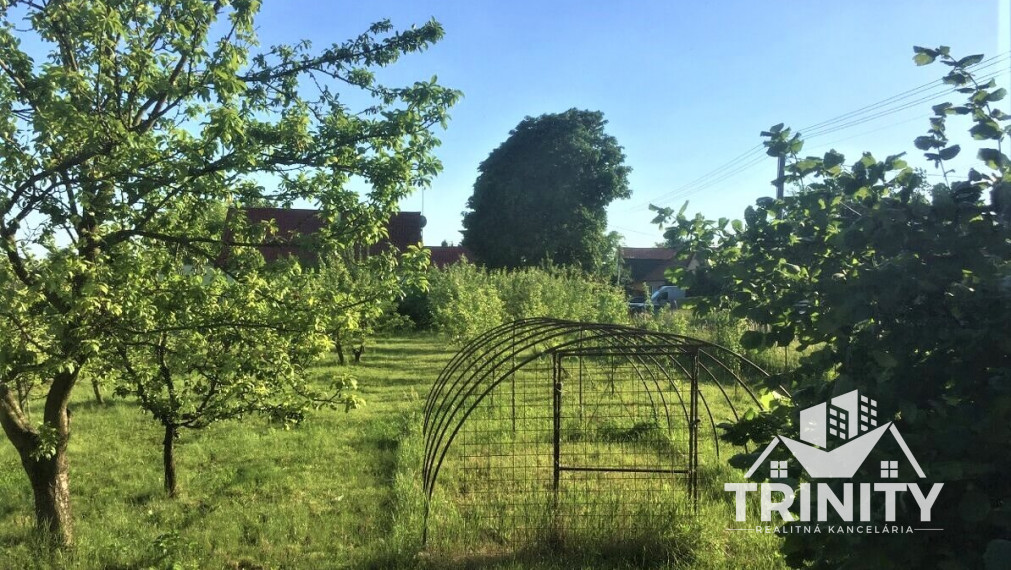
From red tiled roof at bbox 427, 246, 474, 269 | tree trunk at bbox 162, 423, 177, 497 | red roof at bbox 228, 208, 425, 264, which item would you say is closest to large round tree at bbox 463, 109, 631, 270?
red roof at bbox 228, 208, 425, 264

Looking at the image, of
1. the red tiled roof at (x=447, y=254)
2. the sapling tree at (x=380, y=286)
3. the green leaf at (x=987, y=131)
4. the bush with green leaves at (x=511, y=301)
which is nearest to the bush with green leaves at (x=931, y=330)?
the green leaf at (x=987, y=131)

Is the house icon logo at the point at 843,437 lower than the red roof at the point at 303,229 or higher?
lower

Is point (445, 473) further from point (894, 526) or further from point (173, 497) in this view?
point (894, 526)

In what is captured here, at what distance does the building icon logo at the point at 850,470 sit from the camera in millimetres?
1565

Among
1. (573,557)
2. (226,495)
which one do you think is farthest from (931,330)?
(226,495)

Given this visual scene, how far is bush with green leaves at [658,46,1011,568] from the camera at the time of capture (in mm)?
1492

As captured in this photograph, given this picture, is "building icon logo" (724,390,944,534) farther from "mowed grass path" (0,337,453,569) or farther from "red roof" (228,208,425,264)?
"mowed grass path" (0,337,453,569)

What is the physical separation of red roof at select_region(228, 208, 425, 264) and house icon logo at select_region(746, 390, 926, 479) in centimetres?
302

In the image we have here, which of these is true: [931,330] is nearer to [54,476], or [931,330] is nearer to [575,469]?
[575,469]

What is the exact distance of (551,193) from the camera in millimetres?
29875

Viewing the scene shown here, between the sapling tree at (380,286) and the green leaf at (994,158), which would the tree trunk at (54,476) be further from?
the green leaf at (994,158)

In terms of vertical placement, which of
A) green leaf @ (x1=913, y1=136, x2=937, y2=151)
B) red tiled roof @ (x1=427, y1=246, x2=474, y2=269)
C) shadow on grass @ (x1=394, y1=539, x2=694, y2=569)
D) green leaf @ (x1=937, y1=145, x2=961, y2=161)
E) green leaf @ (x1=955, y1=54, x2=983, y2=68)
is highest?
red tiled roof @ (x1=427, y1=246, x2=474, y2=269)

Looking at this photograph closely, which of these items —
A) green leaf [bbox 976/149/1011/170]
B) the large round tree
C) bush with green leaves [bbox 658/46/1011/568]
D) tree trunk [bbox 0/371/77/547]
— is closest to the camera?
bush with green leaves [bbox 658/46/1011/568]

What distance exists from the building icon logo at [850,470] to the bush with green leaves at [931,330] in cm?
3
